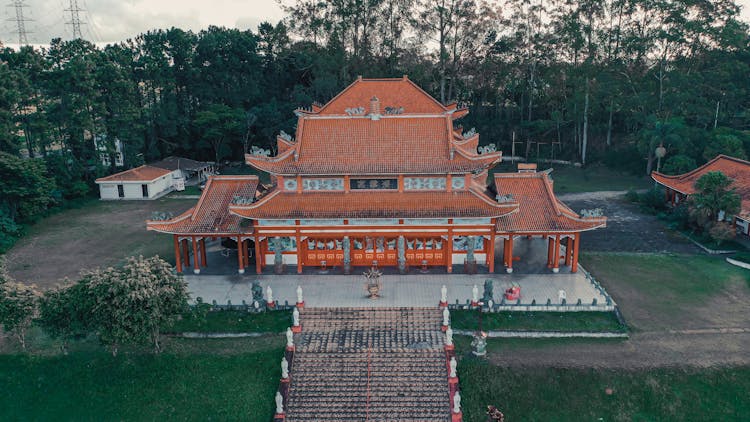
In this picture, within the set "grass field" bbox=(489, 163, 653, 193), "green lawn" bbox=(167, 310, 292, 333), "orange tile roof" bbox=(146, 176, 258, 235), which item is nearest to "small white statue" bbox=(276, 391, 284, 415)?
"green lawn" bbox=(167, 310, 292, 333)

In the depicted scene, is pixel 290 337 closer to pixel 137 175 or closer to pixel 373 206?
pixel 373 206

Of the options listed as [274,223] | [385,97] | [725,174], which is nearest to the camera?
[274,223]

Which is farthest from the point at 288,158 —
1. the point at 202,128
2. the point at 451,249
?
the point at 202,128

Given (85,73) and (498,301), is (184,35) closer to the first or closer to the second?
(85,73)

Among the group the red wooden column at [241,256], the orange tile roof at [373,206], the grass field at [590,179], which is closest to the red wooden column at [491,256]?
the orange tile roof at [373,206]

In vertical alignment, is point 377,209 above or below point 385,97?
below

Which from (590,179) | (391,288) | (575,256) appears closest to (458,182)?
(391,288)

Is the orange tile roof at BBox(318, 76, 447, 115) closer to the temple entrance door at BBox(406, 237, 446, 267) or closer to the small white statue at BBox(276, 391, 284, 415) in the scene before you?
the temple entrance door at BBox(406, 237, 446, 267)

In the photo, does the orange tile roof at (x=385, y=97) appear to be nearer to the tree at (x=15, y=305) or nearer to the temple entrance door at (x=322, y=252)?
the temple entrance door at (x=322, y=252)
